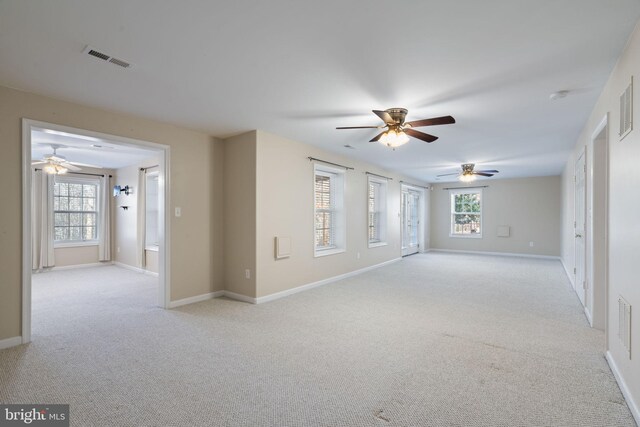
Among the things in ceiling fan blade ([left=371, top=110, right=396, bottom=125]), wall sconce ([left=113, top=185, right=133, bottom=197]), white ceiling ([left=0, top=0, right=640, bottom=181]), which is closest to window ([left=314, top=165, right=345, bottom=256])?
white ceiling ([left=0, top=0, right=640, bottom=181])

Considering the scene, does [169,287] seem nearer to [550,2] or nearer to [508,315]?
[508,315]

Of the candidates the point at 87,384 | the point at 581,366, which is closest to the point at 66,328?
the point at 87,384

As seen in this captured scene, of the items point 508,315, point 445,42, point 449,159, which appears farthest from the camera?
point 449,159

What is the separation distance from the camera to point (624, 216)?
7.03 ft

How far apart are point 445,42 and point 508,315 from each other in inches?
130

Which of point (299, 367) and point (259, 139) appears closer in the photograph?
point (299, 367)

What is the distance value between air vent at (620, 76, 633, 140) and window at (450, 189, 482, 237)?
826 cm

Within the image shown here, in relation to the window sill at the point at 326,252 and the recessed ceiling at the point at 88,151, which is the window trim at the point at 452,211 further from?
the recessed ceiling at the point at 88,151

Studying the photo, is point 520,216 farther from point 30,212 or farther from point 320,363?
point 30,212

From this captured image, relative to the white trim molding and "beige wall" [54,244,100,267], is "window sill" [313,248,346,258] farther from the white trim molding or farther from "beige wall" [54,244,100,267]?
"beige wall" [54,244,100,267]

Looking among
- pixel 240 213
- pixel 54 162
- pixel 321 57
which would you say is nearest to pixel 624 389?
pixel 321 57

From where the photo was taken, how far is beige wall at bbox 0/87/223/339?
2.93 m

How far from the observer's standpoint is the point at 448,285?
217 inches

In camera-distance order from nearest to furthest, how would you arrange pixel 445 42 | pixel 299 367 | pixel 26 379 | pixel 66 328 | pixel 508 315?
pixel 445 42, pixel 26 379, pixel 299 367, pixel 66 328, pixel 508 315
